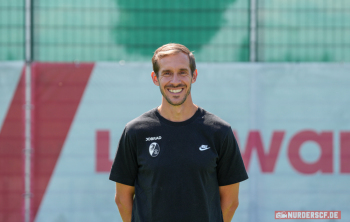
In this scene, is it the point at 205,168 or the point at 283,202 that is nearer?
the point at 205,168

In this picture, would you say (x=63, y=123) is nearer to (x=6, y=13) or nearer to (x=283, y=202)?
(x=6, y=13)

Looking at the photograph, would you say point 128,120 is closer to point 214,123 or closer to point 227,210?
point 227,210

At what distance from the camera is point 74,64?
5527 mm

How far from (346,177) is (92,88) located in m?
3.79

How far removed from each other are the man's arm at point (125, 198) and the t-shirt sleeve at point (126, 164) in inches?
2.8

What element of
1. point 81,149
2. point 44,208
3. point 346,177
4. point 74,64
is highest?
point 74,64

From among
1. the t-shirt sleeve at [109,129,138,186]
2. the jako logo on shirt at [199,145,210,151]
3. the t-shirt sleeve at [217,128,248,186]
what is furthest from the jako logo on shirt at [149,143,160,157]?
the t-shirt sleeve at [217,128,248,186]

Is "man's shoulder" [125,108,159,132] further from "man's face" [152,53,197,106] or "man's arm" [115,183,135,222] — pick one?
"man's arm" [115,183,135,222]

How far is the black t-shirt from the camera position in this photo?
1970mm

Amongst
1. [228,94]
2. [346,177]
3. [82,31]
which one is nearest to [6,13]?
[82,31]

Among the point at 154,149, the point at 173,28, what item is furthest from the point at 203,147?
the point at 173,28

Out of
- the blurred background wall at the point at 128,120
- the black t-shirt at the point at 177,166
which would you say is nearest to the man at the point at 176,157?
the black t-shirt at the point at 177,166

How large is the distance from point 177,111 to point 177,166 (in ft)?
0.97

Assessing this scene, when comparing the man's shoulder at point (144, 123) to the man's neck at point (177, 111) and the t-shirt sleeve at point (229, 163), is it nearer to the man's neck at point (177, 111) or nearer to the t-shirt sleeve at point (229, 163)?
the man's neck at point (177, 111)
